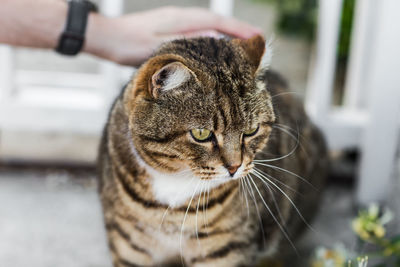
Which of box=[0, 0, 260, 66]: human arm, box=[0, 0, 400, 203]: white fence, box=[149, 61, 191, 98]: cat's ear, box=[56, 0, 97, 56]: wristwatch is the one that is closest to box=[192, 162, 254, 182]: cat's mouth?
box=[149, 61, 191, 98]: cat's ear

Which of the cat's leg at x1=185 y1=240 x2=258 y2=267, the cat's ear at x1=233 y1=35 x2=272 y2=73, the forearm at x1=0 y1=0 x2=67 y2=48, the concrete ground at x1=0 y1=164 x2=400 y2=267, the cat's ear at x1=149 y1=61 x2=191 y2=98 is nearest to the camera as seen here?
the cat's ear at x1=149 y1=61 x2=191 y2=98

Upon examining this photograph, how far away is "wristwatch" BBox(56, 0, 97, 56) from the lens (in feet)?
3.88

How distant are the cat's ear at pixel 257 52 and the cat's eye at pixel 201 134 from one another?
6.2 inches

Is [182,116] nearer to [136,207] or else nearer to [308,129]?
[136,207]

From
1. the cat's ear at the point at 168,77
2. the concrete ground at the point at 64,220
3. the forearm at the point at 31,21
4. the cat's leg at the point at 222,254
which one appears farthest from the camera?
the concrete ground at the point at 64,220

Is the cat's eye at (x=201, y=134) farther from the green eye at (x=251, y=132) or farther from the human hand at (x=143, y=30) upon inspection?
the human hand at (x=143, y=30)

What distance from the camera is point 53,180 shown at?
1.77m

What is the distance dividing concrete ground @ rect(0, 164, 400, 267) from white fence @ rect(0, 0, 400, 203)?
5.7 inches

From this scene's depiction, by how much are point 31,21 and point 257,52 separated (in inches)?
23.2

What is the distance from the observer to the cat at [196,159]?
33.8 inches

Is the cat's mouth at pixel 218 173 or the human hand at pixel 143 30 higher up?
the human hand at pixel 143 30

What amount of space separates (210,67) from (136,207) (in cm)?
34

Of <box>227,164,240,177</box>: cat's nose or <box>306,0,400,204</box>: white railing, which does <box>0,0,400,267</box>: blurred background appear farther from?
<box>227,164,240,177</box>: cat's nose

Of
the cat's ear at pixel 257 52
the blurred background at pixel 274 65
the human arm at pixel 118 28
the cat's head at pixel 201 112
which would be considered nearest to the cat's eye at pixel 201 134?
the cat's head at pixel 201 112
